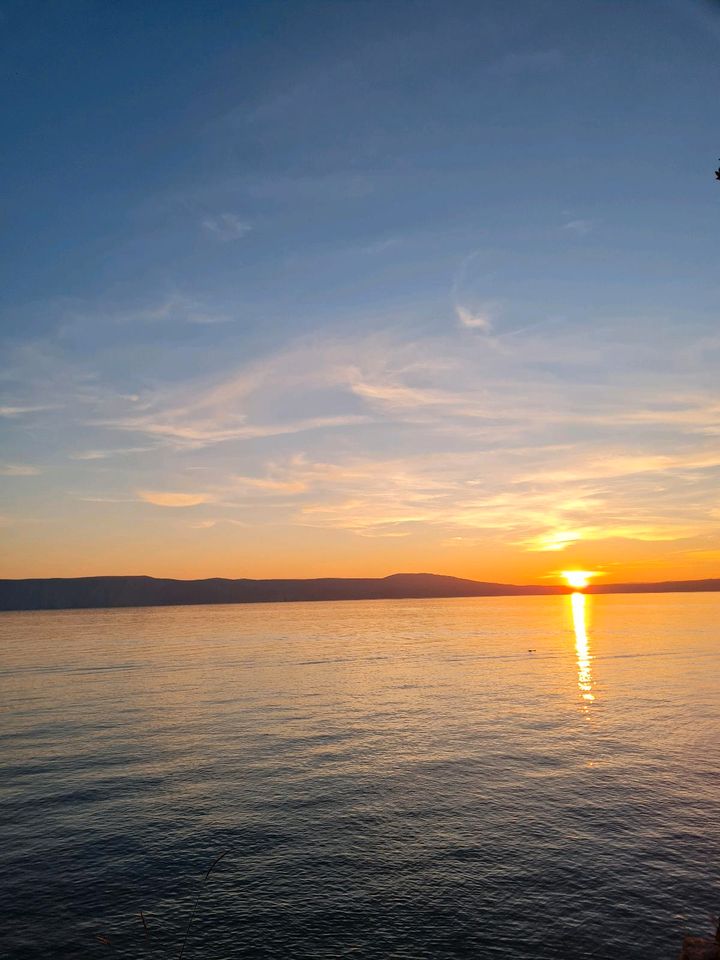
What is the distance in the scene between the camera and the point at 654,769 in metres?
48.2

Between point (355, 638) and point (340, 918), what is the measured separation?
541ft

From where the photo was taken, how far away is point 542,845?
33.8m

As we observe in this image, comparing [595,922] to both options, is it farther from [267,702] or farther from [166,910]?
[267,702]

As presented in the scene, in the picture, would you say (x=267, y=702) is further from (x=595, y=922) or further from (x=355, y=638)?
(x=355, y=638)

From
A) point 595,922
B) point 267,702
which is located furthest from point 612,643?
point 595,922

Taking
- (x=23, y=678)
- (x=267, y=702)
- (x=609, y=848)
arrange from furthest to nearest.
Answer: (x=23, y=678) < (x=267, y=702) < (x=609, y=848)

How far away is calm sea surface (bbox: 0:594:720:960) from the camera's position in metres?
26.0

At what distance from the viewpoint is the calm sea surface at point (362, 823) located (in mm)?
25984

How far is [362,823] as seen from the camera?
37.1 m

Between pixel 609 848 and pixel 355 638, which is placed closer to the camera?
pixel 609 848

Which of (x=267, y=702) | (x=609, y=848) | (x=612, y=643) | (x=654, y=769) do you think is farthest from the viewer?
(x=612, y=643)

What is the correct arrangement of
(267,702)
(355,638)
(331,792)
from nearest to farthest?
(331,792) → (267,702) → (355,638)

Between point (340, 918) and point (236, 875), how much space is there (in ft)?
22.2

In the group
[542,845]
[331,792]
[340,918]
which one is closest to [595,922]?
[542,845]
